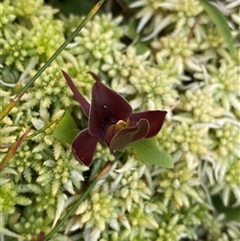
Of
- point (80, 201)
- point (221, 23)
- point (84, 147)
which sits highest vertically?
point (221, 23)

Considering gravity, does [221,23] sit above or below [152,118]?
above

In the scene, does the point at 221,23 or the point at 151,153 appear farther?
the point at 221,23

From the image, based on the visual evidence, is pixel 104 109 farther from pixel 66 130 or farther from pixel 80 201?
pixel 80 201

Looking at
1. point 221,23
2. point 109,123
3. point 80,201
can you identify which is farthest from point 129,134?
point 221,23

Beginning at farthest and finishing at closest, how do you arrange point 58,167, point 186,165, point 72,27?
point 72,27, point 186,165, point 58,167

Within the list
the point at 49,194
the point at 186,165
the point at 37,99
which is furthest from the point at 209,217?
the point at 37,99

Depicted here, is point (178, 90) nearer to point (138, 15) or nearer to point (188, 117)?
point (188, 117)
